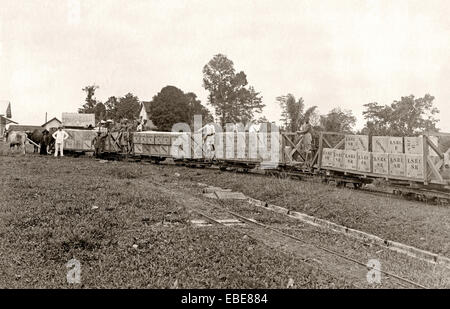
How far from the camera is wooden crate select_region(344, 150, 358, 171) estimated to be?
12961 millimetres

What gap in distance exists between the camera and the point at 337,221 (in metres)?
8.74

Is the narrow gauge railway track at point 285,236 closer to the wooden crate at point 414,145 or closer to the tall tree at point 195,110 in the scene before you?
the wooden crate at point 414,145

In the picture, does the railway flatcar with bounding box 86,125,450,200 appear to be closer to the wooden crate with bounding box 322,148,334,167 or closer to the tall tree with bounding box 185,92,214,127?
the wooden crate with bounding box 322,148,334,167

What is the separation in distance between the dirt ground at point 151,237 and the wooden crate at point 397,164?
1195 mm

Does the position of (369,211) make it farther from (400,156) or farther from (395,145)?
(395,145)

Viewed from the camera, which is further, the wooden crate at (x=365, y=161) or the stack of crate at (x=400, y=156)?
the wooden crate at (x=365, y=161)

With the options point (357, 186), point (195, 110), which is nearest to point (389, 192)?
point (357, 186)

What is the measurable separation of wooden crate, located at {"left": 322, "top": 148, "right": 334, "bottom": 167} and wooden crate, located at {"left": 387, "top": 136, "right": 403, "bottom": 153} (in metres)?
2.15

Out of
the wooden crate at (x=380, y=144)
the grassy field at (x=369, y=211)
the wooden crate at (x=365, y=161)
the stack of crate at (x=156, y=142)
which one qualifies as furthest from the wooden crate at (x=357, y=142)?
the stack of crate at (x=156, y=142)

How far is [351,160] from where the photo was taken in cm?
1314

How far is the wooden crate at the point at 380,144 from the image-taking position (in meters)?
12.4

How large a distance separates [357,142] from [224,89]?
50.5 m

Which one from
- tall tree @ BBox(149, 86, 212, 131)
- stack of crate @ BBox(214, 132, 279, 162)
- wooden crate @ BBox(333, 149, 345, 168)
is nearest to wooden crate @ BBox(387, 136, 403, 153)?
wooden crate @ BBox(333, 149, 345, 168)
